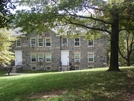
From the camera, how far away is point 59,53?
36.9 metres

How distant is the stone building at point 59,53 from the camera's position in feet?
119

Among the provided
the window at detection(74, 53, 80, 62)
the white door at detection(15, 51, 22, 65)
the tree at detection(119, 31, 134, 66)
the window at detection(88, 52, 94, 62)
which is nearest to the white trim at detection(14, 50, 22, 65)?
the white door at detection(15, 51, 22, 65)

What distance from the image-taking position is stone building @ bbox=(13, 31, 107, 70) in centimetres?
3631

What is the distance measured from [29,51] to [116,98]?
29780 millimetres

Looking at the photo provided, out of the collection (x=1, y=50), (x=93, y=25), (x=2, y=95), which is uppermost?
(x=93, y=25)

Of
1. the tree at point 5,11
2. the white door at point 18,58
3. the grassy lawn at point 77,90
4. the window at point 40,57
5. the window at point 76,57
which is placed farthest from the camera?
the white door at point 18,58

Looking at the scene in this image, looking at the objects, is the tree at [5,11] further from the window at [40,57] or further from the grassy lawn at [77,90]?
the window at [40,57]

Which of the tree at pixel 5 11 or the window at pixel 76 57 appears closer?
the tree at pixel 5 11

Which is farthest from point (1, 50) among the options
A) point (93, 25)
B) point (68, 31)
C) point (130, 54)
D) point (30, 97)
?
point (130, 54)

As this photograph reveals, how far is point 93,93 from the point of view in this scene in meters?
10.1

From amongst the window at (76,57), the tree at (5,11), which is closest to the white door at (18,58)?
the window at (76,57)

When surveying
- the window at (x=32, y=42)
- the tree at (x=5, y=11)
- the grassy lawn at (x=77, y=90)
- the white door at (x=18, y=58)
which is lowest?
the grassy lawn at (x=77, y=90)

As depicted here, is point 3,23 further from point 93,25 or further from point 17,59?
point 17,59

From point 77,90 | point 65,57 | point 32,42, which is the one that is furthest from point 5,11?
point 32,42
